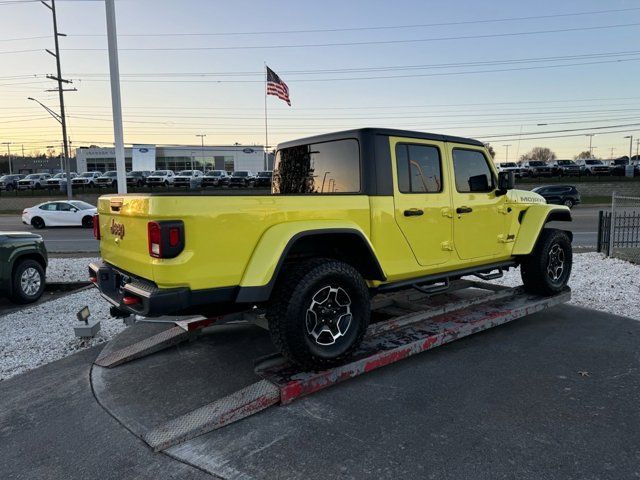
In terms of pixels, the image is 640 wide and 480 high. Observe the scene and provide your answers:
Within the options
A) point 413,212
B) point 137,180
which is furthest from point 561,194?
point 137,180

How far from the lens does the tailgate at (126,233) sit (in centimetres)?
321

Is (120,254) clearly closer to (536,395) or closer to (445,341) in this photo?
(445,341)

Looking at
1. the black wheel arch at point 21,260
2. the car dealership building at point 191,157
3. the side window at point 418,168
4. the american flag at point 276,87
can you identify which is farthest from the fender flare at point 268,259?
the car dealership building at point 191,157

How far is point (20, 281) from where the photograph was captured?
22.7ft

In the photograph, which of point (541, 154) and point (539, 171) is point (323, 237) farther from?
point (541, 154)

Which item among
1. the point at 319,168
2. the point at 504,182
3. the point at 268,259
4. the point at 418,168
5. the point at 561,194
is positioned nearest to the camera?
the point at 268,259

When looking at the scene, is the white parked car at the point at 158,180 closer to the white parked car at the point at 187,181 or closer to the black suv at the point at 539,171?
the white parked car at the point at 187,181

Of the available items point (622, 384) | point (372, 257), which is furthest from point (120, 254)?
point (622, 384)

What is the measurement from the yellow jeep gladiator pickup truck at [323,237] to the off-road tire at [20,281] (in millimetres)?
3472

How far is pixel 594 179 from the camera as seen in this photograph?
40.2 meters

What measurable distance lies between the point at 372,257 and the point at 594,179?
142 ft

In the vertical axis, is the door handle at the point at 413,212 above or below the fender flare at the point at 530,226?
above

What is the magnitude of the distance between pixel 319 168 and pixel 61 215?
66.4 feet

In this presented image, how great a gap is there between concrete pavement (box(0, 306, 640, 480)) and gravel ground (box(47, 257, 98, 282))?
4352 millimetres
